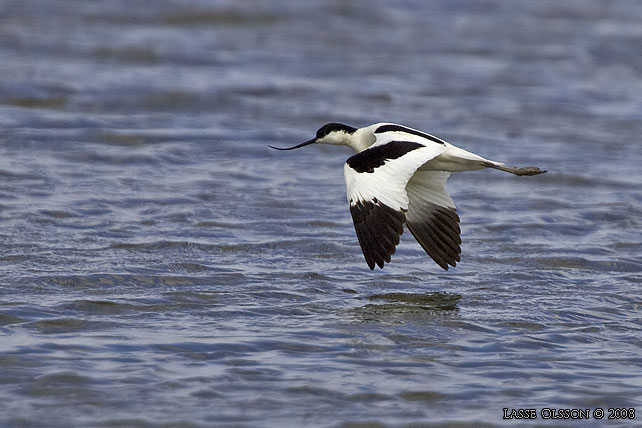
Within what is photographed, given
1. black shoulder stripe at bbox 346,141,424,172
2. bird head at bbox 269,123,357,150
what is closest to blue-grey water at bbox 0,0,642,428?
bird head at bbox 269,123,357,150

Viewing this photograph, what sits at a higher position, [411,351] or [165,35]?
[165,35]

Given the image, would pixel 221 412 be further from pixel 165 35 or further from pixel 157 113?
pixel 165 35

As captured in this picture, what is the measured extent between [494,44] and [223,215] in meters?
8.94

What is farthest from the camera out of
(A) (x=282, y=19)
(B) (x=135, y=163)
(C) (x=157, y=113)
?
(A) (x=282, y=19)

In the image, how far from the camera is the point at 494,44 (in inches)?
677

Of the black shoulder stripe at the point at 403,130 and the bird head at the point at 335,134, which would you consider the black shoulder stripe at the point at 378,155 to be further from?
the bird head at the point at 335,134

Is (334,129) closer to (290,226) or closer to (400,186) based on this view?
(290,226)

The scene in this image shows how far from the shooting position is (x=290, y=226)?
29.3 ft

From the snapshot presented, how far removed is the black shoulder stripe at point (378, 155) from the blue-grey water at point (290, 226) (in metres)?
0.78

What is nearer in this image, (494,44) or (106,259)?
(106,259)

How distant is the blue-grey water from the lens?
18.5 ft

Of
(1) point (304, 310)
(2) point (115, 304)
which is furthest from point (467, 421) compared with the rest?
(2) point (115, 304)

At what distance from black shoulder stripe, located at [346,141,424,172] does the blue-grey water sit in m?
0.78

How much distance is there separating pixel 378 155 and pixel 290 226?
1.93 metres
